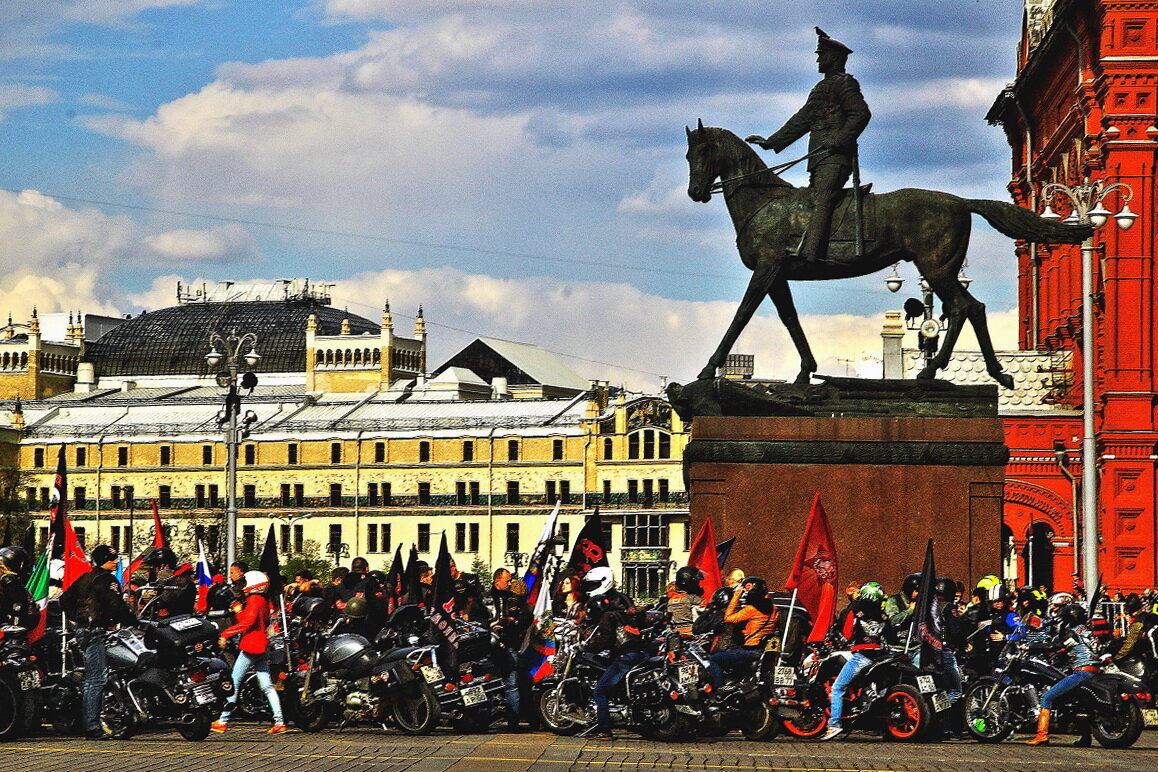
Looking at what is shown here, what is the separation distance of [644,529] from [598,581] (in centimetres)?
11666

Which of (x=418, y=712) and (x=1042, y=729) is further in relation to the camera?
(x=418, y=712)

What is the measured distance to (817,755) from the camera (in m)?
23.8

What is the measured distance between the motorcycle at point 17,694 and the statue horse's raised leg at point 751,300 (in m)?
9.17

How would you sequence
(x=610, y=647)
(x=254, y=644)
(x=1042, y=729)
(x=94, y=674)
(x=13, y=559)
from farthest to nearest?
(x=13, y=559)
(x=254, y=644)
(x=1042, y=729)
(x=610, y=647)
(x=94, y=674)

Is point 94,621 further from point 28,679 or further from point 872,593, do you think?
point 872,593

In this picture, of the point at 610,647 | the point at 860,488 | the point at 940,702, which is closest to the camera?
the point at 940,702

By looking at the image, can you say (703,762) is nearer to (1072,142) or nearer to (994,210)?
(994,210)

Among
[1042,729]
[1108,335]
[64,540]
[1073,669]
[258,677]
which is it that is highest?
[1108,335]

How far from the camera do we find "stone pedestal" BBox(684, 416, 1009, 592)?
28.8 metres

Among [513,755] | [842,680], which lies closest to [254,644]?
[513,755]

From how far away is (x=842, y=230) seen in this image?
30.0 metres

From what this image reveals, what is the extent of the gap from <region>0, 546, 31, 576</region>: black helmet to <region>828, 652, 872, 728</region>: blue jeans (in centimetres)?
918

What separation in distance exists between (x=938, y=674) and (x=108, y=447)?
137m

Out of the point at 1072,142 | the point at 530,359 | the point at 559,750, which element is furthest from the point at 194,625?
the point at 530,359
